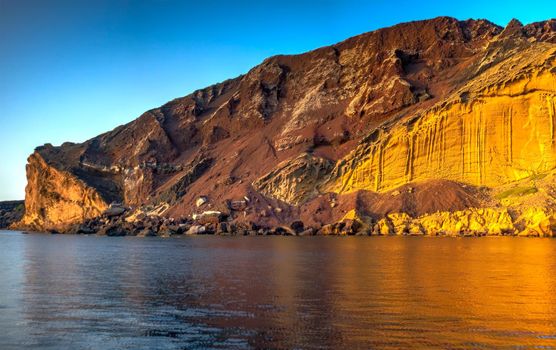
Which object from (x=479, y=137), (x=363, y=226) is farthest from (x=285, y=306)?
(x=479, y=137)

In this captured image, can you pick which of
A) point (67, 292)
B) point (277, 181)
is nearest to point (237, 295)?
point (67, 292)

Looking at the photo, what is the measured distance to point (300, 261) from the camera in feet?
101

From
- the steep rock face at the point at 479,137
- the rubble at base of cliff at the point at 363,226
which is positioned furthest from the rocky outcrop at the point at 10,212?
the steep rock face at the point at 479,137

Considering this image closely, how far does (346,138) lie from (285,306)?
72579mm

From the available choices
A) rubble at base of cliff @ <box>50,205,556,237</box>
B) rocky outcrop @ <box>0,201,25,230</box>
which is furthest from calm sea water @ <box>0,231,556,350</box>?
rocky outcrop @ <box>0,201,25,230</box>

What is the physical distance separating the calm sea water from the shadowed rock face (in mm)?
37097

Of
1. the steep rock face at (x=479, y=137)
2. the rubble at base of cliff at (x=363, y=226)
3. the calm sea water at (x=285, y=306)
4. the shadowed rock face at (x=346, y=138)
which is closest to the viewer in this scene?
the calm sea water at (x=285, y=306)

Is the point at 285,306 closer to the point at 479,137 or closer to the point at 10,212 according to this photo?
the point at 479,137

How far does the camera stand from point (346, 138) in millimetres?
86688

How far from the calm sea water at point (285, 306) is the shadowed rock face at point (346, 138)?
37097mm

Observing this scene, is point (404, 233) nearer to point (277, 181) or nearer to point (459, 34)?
point (277, 181)

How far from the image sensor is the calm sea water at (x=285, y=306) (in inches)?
461

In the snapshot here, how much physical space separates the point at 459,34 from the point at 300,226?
173 feet

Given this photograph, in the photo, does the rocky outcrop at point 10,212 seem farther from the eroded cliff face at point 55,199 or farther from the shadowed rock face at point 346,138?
the eroded cliff face at point 55,199
